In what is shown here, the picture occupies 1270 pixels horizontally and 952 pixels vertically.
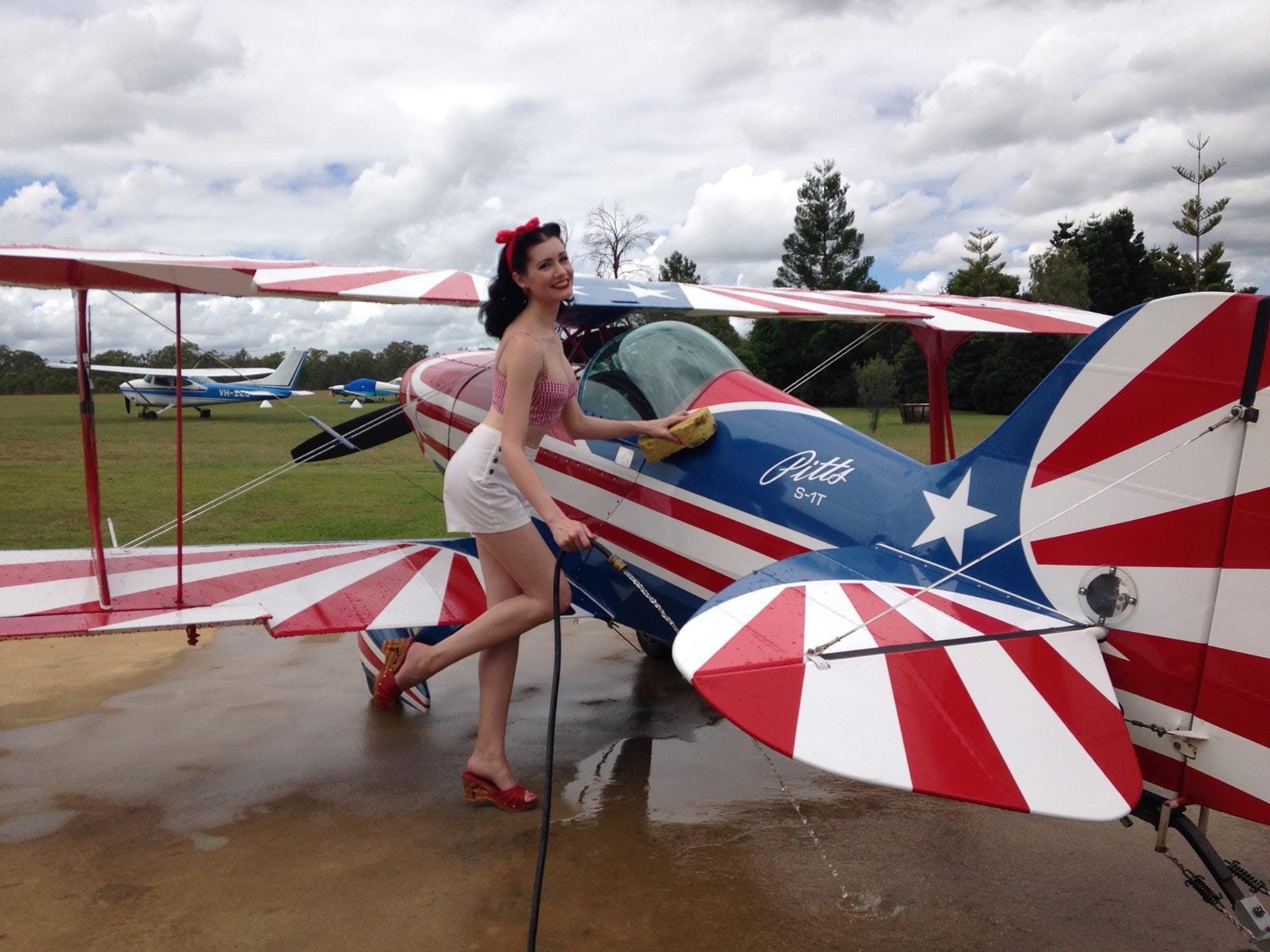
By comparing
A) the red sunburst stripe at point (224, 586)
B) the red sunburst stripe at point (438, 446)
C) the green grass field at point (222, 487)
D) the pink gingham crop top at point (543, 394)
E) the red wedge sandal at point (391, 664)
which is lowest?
the green grass field at point (222, 487)

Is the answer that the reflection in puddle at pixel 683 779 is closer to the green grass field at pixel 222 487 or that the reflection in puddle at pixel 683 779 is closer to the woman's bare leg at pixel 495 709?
the woman's bare leg at pixel 495 709

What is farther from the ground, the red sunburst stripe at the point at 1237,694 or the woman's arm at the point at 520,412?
the woman's arm at the point at 520,412

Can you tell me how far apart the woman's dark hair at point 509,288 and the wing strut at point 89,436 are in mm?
1748

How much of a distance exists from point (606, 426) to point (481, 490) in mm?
611

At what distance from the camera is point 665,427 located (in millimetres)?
3404

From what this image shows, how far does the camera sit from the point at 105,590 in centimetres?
366

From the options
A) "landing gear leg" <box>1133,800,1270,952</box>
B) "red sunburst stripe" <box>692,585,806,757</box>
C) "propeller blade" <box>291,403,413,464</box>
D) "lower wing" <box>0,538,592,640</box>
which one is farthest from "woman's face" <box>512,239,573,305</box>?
"propeller blade" <box>291,403,413,464</box>

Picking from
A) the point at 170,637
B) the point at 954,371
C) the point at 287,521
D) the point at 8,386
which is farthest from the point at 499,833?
the point at 8,386

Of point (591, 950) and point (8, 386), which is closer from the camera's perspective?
point (591, 950)

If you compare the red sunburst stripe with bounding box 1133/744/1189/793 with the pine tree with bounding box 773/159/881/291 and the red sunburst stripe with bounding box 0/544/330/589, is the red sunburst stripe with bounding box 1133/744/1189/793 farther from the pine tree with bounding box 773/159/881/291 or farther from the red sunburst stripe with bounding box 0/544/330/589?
the pine tree with bounding box 773/159/881/291

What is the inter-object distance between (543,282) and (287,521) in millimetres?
9290

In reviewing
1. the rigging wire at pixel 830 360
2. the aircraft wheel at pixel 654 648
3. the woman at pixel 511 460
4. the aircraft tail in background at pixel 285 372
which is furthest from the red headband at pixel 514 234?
the aircraft tail in background at pixel 285 372

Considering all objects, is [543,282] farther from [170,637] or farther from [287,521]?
[287,521]

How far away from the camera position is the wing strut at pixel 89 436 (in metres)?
3.61
